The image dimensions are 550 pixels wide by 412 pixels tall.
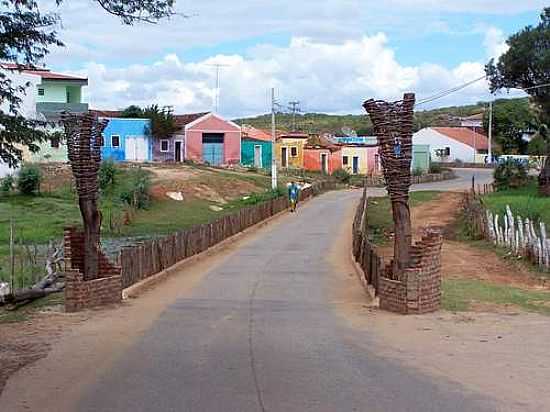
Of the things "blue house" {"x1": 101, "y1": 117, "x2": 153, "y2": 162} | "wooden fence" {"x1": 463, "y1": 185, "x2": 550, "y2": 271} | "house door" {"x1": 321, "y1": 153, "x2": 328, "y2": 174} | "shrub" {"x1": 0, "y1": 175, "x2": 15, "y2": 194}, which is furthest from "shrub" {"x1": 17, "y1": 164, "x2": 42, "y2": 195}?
"house door" {"x1": 321, "y1": 153, "x2": 328, "y2": 174}

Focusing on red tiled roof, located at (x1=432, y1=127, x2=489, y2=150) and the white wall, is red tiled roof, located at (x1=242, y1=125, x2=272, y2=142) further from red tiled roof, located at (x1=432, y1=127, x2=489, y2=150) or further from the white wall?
red tiled roof, located at (x1=432, y1=127, x2=489, y2=150)

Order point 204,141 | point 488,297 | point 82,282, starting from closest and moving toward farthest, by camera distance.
A: point 82,282 → point 488,297 → point 204,141

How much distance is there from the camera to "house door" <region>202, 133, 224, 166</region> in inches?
3209

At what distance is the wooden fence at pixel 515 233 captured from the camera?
2660 cm

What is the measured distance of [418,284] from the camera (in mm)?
15391

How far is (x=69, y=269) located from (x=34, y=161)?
47.5m

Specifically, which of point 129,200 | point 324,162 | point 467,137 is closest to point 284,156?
point 324,162

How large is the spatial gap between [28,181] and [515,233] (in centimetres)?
3036

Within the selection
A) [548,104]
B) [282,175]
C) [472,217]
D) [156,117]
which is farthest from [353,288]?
[282,175]

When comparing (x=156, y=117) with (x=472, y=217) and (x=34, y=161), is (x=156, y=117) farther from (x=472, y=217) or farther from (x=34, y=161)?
(x=472, y=217)

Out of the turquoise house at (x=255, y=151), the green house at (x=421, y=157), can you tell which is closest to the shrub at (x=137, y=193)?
the turquoise house at (x=255, y=151)

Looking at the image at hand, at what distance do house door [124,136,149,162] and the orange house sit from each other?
2471cm

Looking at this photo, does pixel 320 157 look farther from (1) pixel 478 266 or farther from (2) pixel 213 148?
(1) pixel 478 266

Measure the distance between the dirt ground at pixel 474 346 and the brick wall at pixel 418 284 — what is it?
0.24m
